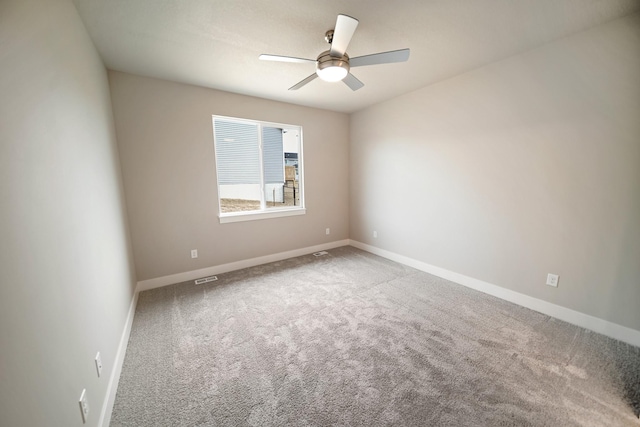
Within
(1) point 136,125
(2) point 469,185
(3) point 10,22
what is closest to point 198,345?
(3) point 10,22

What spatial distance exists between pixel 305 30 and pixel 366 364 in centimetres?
265

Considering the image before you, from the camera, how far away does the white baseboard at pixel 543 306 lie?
1.98m

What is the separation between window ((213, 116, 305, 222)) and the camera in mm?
3449

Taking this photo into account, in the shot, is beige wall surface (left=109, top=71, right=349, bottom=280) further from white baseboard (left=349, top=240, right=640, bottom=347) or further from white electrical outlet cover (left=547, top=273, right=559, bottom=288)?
white electrical outlet cover (left=547, top=273, right=559, bottom=288)

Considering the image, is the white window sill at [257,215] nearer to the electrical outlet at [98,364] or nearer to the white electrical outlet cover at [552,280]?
the electrical outlet at [98,364]

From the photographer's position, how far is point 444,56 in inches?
94.3

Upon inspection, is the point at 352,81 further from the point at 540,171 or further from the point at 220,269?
the point at 220,269

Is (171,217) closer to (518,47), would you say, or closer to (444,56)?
(444,56)

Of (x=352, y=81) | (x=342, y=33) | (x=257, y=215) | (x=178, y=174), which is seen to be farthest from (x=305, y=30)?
(x=257, y=215)

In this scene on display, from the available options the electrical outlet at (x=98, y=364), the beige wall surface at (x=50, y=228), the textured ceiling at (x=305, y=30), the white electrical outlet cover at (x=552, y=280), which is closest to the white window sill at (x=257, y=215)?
the beige wall surface at (x=50, y=228)

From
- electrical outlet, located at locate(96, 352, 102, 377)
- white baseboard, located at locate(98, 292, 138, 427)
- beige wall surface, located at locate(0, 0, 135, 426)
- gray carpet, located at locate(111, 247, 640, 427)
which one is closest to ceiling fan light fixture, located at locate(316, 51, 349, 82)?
beige wall surface, located at locate(0, 0, 135, 426)

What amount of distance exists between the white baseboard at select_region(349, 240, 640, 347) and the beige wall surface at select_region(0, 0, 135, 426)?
3.47m

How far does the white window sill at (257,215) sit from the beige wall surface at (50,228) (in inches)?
63.0

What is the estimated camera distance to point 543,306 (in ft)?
7.84
